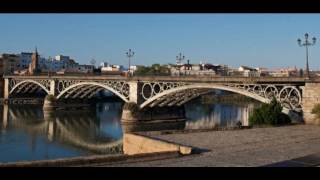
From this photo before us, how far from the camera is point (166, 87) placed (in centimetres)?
4116

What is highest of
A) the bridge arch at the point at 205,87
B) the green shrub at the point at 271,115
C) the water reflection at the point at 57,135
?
the bridge arch at the point at 205,87

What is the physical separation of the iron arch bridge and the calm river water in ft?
9.40

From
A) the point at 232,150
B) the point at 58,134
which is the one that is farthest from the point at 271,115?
the point at 58,134

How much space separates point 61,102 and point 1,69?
4393 centimetres

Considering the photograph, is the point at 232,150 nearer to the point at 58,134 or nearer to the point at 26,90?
the point at 58,134

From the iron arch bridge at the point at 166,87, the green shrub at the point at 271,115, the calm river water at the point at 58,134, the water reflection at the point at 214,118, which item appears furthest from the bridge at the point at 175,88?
the water reflection at the point at 214,118

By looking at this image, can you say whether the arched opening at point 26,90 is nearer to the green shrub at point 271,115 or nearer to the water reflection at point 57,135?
the water reflection at point 57,135

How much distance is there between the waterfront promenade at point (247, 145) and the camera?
12964mm

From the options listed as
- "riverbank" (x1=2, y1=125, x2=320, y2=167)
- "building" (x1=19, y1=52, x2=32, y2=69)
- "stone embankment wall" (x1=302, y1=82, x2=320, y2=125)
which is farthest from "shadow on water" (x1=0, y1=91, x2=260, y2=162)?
"building" (x1=19, y1=52, x2=32, y2=69)

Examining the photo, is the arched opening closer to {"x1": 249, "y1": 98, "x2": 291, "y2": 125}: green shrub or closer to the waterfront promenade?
{"x1": 249, "y1": 98, "x2": 291, "y2": 125}: green shrub

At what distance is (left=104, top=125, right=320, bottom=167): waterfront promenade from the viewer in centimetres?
1296
